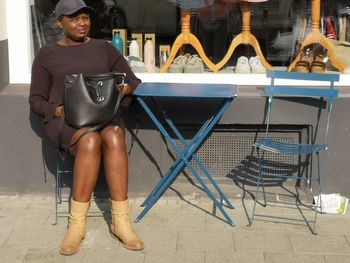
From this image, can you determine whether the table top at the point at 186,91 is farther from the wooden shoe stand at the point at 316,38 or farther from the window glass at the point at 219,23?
the wooden shoe stand at the point at 316,38

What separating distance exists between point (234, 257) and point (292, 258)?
0.36 m

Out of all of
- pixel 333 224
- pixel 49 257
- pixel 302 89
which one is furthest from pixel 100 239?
pixel 302 89

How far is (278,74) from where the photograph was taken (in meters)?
4.52

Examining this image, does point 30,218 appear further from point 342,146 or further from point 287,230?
point 342,146

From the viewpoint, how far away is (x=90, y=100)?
3.84m

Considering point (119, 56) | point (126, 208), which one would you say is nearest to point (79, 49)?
point (119, 56)

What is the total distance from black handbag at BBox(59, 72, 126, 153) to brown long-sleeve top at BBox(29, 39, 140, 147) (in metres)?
0.15

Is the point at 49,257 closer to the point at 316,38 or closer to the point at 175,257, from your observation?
the point at 175,257

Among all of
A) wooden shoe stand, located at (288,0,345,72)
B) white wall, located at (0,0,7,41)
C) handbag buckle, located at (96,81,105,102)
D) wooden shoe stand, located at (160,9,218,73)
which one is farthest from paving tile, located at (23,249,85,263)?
wooden shoe stand, located at (288,0,345,72)

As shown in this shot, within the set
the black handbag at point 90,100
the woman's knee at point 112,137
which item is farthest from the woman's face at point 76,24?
the woman's knee at point 112,137

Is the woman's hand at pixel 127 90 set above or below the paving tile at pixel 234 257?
above

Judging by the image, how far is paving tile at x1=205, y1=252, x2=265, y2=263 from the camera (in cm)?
380

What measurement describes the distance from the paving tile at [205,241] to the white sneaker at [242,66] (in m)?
1.46

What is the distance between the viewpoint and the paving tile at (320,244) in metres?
3.95
